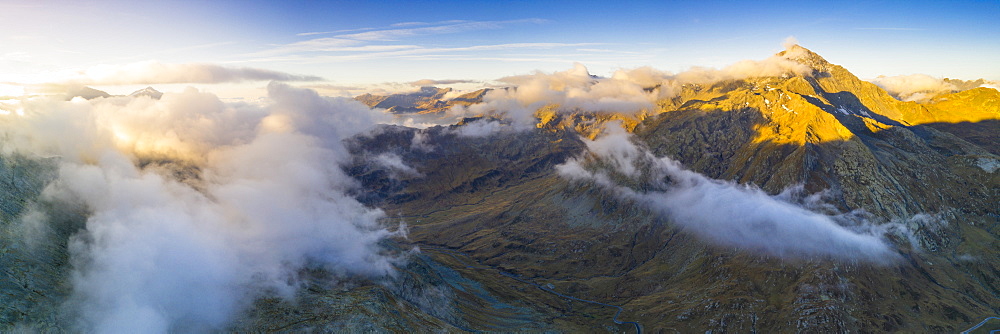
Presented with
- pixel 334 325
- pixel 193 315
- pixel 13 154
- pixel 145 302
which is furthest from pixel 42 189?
pixel 334 325

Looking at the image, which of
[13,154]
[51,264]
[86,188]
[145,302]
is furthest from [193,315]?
[13,154]

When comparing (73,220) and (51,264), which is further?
(73,220)

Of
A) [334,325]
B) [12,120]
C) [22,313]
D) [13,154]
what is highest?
[12,120]

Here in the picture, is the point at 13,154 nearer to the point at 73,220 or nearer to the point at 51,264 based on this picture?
the point at 73,220

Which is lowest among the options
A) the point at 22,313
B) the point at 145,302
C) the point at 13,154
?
the point at 145,302

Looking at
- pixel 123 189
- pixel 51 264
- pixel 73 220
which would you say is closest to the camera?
pixel 51 264

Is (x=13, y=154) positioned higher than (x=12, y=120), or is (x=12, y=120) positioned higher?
(x=12, y=120)

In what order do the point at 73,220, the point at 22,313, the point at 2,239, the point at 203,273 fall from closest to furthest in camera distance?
1. the point at 22,313
2. the point at 2,239
3. the point at 73,220
4. the point at 203,273

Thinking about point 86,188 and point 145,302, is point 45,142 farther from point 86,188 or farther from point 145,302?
point 145,302

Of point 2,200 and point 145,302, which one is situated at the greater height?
point 2,200
